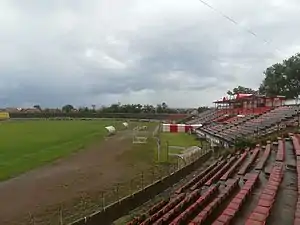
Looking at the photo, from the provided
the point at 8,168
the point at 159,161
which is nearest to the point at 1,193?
the point at 8,168

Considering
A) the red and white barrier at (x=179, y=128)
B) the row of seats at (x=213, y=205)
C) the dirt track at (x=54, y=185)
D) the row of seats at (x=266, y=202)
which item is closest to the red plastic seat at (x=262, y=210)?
the row of seats at (x=266, y=202)

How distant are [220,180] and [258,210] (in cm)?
402

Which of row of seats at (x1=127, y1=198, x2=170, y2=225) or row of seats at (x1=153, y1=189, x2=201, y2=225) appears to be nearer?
row of seats at (x1=153, y1=189, x2=201, y2=225)

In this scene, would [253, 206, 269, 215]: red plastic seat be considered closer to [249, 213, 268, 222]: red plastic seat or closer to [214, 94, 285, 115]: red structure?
[249, 213, 268, 222]: red plastic seat

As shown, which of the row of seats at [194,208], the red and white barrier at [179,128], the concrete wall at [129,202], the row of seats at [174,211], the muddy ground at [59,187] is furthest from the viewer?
the red and white barrier at [179,128]

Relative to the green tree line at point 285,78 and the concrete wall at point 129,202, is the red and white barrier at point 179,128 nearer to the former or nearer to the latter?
the green tree line at point 285,78

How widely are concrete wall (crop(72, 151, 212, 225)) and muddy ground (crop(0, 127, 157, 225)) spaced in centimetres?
105

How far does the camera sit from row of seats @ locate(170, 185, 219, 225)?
19.9ft

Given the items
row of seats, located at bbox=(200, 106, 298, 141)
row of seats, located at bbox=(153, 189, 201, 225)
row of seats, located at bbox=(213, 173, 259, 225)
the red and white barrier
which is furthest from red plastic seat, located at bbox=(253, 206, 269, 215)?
the red and white barrier

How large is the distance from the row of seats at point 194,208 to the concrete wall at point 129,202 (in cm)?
319

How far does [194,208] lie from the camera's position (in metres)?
6.70

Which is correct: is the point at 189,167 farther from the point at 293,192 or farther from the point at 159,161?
the point at 293,192

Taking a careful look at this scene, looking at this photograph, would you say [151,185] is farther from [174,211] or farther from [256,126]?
[256,126]

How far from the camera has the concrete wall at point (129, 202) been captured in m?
9.37
